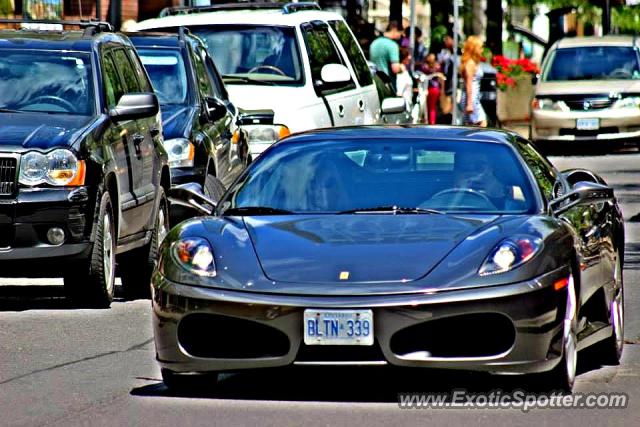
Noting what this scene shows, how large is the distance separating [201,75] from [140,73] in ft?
6.24

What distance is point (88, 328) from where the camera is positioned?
1055cm

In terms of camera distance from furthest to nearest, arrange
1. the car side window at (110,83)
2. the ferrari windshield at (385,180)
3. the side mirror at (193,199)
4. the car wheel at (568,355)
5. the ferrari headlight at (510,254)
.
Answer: the car side window at (110,83), the side mirror at (193,199), the ferrari windshield at (385,180), the car wheel at (568,355), the ferrari headlight at (510,254)

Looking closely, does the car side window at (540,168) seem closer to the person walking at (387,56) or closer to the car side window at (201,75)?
the car side window at (201,75)

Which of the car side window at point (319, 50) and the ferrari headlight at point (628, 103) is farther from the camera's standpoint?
the ferrari headlight at point (628, 103)

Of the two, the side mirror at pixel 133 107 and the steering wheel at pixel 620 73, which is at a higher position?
the side mirror at pixel 133 107

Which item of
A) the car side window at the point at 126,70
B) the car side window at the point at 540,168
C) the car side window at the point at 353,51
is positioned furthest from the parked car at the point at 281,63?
the car side window at the point at 540,168

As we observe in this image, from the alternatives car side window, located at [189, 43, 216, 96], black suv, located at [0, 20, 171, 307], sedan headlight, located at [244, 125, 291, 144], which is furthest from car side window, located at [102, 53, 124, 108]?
sedan headlight, located at [244, 125, 291, 144]

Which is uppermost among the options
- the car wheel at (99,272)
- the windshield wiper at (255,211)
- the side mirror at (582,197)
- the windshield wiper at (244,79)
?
the side mirror at (582,197)

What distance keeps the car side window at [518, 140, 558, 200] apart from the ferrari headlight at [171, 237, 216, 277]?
1.79m

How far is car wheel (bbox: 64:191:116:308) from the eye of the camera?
11.4 meters

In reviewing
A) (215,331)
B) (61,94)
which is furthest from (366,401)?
(61,94)

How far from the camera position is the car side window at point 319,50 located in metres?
17.5

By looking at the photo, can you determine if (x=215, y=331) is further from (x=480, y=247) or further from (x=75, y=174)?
(x=75, y=174)

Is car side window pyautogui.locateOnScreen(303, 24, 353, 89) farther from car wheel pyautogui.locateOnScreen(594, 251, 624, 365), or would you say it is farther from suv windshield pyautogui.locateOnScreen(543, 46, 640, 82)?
suv windshield pyautogui.locateOnScreen(543, 46, 640, 82)
